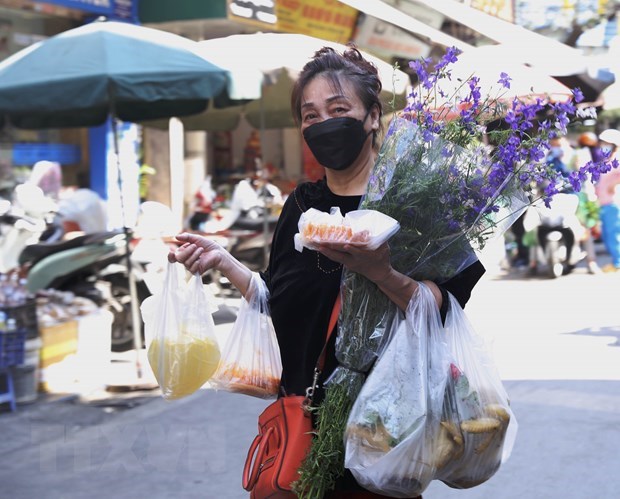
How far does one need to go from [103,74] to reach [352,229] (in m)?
5.03

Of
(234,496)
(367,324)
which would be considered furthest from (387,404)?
(234,496)

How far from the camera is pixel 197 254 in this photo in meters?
2.48

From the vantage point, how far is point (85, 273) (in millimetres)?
7797

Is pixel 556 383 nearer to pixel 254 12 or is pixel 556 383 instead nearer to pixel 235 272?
pixel 235 272

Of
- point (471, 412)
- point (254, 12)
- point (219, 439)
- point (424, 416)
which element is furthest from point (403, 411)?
point (254, 12)

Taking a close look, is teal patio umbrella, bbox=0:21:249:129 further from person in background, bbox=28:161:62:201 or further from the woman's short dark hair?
the woman's short dark hair

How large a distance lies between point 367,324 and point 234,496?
2854 mm

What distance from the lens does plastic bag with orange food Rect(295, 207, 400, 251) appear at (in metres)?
1.93

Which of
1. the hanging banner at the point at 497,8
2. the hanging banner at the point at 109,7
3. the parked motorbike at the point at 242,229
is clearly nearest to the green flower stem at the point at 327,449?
the parked motorbike at the point at 242,229

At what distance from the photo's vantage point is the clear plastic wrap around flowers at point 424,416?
203 cm

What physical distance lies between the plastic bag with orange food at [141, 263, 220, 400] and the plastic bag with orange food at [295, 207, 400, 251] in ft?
2.10

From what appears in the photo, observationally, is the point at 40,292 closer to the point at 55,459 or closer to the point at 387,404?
the point at 55,459

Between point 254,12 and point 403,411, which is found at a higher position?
point 403,411

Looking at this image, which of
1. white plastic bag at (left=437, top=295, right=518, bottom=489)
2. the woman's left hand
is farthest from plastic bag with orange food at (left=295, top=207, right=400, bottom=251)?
white plastic bag at (left=437, top=295, right=518, bottom=489)
